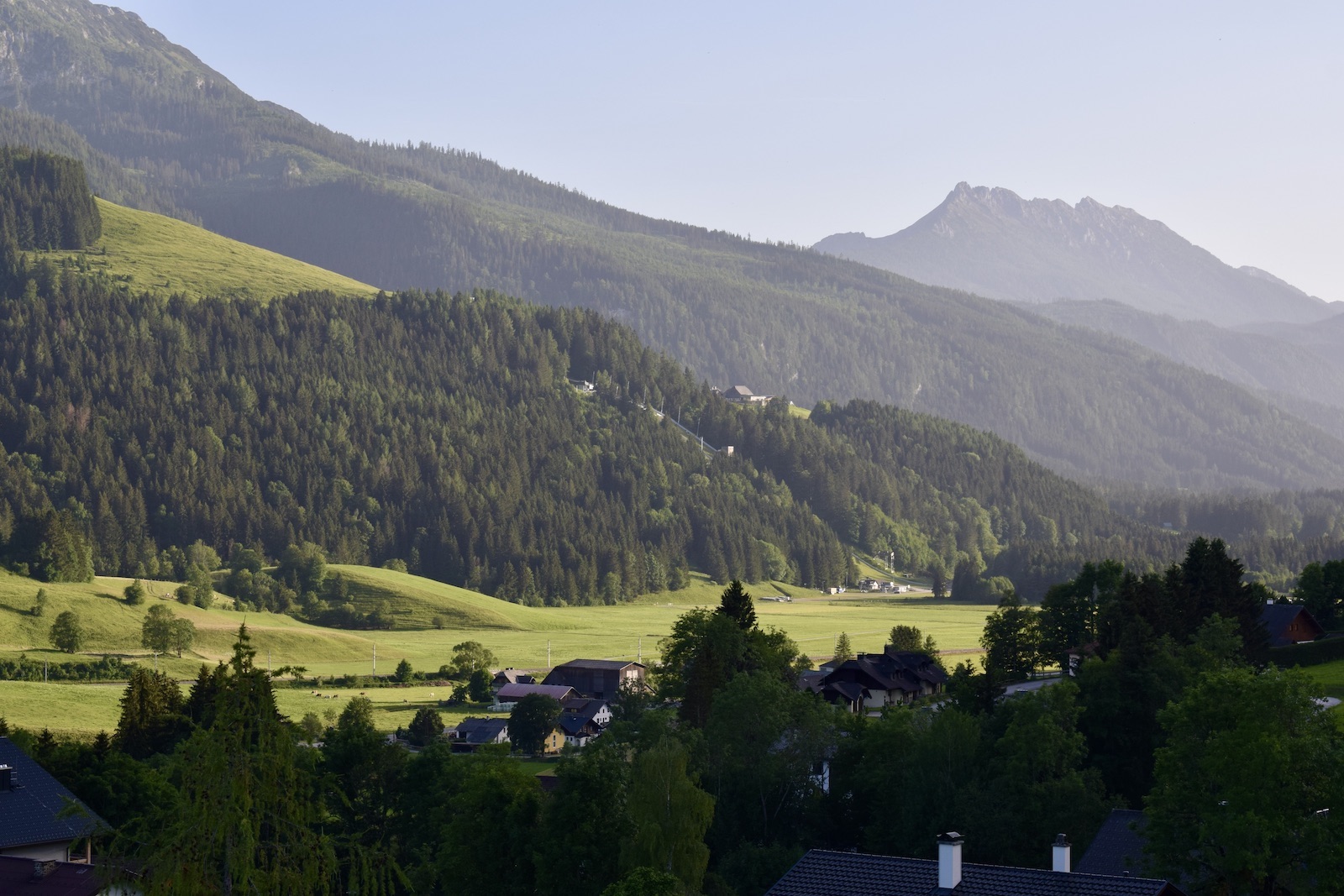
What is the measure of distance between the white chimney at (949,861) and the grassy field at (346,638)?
250 ft

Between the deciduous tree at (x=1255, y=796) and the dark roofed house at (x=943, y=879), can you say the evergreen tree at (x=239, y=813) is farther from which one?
the deciduous tree at (x=1255, y=796)

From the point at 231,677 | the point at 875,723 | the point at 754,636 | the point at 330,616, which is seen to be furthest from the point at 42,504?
the point at 231,677

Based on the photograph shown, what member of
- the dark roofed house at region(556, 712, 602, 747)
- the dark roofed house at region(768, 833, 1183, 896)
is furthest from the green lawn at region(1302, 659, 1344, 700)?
the dark roofed house at region(556, 712, 602, 747)

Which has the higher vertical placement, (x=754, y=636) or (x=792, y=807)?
(x=754, y=636)

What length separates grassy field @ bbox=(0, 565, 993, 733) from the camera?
113 metres

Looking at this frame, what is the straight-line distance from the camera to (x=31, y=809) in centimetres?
5384

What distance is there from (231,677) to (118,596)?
138 metres

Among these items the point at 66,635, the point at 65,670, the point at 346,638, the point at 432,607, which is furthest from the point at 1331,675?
the point at 432,607

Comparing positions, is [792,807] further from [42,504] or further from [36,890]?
[42,504]

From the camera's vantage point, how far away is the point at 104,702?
11169 centimetres

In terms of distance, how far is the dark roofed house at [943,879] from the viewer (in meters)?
36.2

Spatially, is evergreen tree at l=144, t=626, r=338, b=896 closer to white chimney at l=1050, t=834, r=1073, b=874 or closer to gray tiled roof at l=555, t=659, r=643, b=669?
white chimney at l=1050, t=834, r=1073, b=874

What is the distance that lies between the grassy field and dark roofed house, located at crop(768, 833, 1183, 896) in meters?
73.1

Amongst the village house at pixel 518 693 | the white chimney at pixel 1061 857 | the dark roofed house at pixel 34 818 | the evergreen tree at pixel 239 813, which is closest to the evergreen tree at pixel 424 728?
the village house at pixel 518 693
